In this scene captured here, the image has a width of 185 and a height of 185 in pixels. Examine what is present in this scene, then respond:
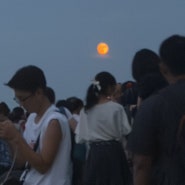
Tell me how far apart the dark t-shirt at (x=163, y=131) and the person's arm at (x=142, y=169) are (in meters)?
0.04

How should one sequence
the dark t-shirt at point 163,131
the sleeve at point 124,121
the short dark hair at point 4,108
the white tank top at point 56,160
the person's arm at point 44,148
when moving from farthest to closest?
the short dark hair at point 4,108, the sleeve at point 124,121, the white tank top at point 56,160, the person's arm at point 44,148, the dark t-shirt at point 163,131

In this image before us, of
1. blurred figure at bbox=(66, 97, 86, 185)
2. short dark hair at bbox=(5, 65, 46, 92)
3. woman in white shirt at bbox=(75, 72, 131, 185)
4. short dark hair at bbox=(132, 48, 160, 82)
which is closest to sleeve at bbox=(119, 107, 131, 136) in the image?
woman in white shirt at bbox=(75, 72, 131, 185)

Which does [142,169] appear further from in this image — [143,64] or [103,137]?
[103,137]

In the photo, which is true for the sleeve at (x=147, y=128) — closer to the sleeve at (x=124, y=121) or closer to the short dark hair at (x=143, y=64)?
the short dark hair at (x=143, y=64)

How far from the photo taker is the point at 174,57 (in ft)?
11.0

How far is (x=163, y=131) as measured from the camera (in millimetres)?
3246

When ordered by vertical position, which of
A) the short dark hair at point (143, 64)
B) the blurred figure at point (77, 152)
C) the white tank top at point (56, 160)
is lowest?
the blurred figure at point (77, 152)

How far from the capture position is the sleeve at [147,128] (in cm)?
324

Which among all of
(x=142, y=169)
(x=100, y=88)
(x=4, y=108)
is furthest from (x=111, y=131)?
(x=4, y=108)

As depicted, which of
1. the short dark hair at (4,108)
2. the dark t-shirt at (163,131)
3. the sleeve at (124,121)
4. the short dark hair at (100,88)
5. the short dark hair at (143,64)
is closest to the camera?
the dark t-shirt at (163,131)

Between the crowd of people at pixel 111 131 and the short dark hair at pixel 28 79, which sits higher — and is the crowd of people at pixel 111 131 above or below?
below

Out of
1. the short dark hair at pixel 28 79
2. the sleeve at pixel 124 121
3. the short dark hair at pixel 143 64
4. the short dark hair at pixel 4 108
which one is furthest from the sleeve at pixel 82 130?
the short dark hair at pixel 4 108

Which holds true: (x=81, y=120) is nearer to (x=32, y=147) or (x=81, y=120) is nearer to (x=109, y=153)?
(x=109, y=153)

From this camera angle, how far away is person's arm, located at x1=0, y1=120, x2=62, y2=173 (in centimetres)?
369
